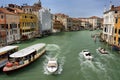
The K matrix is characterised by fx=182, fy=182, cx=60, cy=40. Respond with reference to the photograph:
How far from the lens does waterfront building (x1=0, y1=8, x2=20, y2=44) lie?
117 feet

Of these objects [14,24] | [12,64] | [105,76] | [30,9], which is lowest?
[105,76]

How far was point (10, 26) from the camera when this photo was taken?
38.6 m

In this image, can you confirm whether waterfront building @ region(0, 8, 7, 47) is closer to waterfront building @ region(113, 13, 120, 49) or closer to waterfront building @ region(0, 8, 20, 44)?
waterfront building @ region(0, 8, 20, 44)

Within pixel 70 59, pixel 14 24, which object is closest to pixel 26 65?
pixel 70 59

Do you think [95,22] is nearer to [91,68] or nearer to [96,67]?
[96,67]

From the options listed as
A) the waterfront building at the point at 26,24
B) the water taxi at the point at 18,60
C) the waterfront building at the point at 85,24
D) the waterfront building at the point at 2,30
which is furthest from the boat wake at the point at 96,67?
the waterfront building at the point at 85,24

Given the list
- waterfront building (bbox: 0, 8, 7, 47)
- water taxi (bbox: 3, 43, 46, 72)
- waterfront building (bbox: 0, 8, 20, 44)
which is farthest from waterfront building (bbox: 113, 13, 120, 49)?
waterfront building (bbox: 0, 8, 20, 44)

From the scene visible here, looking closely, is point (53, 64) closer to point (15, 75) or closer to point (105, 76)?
point (15, 75)

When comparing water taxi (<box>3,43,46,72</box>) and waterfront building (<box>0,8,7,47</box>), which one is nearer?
water taxi (<box>3,43,46,72</box>)

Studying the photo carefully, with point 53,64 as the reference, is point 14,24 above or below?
above

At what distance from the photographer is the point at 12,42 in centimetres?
3762

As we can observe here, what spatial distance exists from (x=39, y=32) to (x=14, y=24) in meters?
19.3

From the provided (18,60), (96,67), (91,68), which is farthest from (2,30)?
(96,67)

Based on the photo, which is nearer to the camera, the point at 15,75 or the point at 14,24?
the point at 15,75
